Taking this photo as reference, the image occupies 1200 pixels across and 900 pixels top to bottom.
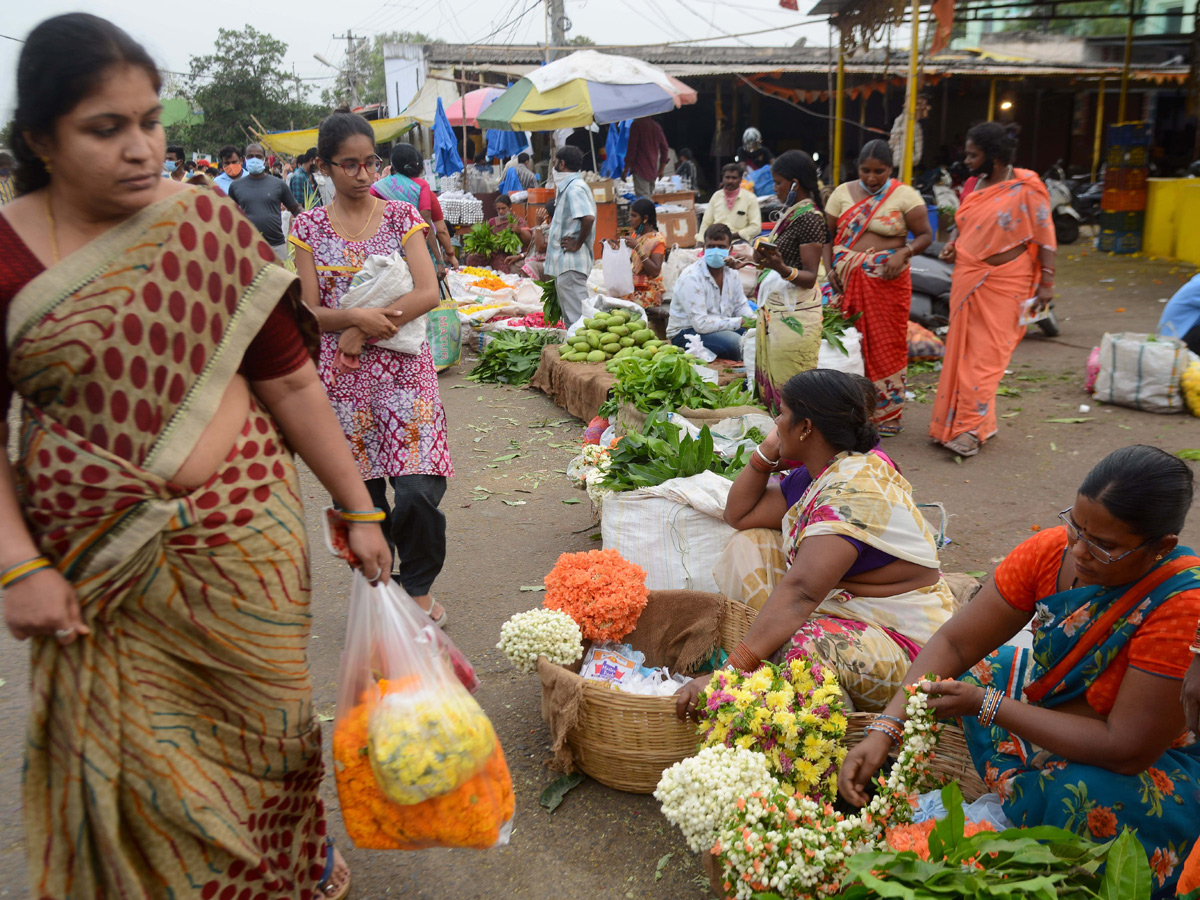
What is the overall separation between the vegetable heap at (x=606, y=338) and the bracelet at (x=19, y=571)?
5647 mm

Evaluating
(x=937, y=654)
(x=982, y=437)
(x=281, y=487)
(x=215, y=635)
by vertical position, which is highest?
(x=281, y=487)

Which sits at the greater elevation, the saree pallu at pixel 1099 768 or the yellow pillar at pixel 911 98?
the yellow pillar at pixel 911 98

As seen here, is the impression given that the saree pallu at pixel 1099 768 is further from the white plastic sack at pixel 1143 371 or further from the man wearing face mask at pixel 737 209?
the man wearing face mask at pixel 737 209

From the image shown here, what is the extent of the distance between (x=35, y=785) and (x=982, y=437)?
18.5ft

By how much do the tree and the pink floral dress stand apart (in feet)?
114

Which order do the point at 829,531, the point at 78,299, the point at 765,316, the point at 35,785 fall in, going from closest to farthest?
the point at 78,299, the point at 35,785, the point at 829,531, the point at 765,316

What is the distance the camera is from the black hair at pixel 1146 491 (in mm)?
1898

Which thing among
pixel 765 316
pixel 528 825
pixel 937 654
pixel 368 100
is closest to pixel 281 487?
pixel 528 825

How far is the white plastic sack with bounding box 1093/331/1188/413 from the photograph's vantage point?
6430mm

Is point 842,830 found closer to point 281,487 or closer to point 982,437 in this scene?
point 281,487

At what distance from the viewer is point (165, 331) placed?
1.68 metres

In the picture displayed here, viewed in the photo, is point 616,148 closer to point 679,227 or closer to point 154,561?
point 679,227

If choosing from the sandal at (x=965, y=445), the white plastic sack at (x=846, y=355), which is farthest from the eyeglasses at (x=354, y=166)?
the sandal at (x=965, y=445)

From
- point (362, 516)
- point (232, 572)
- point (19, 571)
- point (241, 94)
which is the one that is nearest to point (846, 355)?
point (362, 516)
